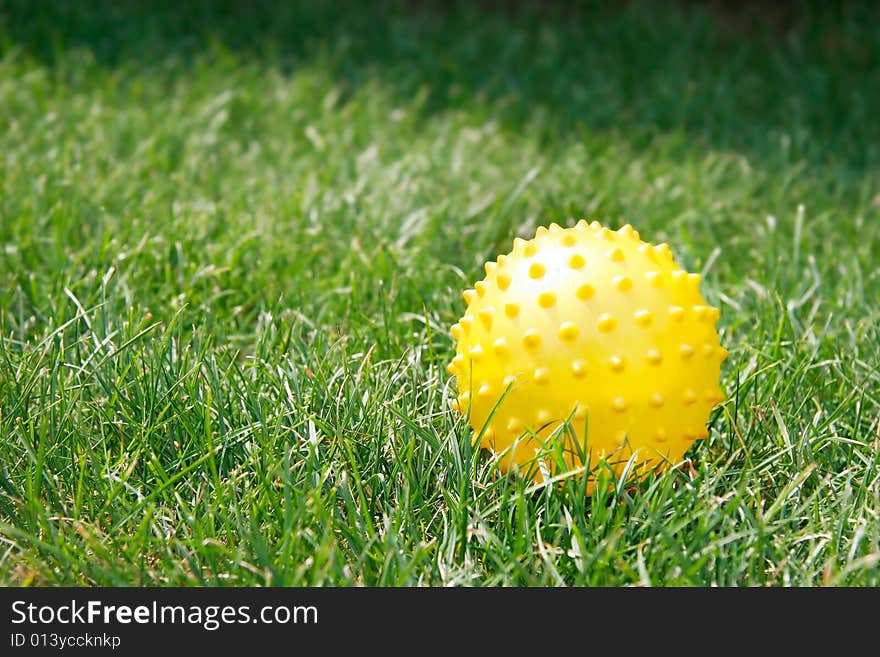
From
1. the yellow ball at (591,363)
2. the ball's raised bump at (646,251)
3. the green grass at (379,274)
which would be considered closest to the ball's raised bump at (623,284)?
the yellow ball at (591,363)

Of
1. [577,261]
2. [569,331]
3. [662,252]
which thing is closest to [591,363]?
[569,331]

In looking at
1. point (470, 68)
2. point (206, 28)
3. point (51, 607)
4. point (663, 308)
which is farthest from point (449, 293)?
point (206, 28)

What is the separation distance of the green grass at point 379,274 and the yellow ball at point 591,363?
9cm

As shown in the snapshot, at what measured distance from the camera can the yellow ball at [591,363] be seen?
215cm

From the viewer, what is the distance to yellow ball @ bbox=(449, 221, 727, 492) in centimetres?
215

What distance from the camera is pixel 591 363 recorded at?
215cm

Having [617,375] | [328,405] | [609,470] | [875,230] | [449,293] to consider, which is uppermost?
[875,230]

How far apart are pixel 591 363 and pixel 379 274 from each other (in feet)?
3.98

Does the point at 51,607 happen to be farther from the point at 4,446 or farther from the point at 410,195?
the point at 410,195

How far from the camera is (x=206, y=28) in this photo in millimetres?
5762

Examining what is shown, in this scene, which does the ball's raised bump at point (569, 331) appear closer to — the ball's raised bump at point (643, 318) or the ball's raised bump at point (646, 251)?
the ball's raised bump at point (643, 318)

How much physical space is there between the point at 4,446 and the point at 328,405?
70 centimetres

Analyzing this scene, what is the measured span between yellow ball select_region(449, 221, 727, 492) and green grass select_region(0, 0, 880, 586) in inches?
3.6

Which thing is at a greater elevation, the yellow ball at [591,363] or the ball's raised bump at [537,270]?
the ball's raised bump at [537,270]
